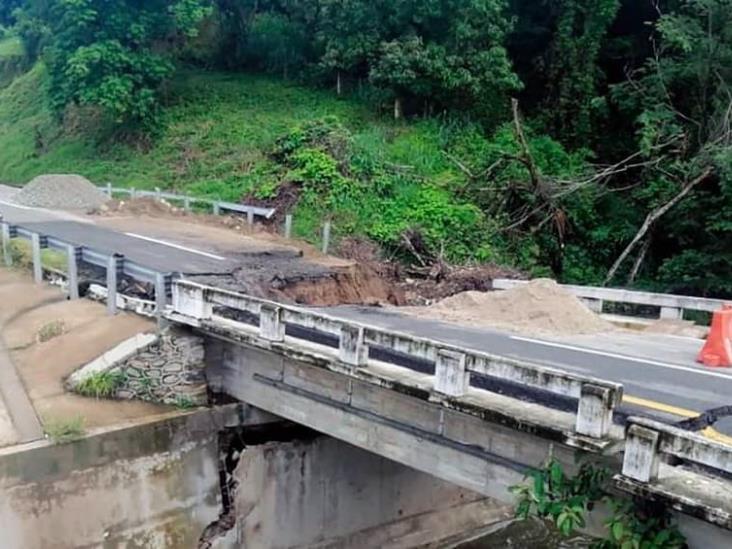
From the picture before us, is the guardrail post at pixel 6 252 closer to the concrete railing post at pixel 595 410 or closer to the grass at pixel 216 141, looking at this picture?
the grass at pixel 216 141

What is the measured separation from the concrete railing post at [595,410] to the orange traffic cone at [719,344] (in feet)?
13.5

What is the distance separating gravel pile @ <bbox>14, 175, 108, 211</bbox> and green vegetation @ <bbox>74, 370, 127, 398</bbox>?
1447cm

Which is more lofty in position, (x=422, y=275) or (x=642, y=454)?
(x=642, y=454)

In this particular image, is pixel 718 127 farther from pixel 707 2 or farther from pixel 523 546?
pixel 523 546

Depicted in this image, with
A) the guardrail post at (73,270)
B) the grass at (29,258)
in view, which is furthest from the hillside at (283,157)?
the guardrail post at (73,270)

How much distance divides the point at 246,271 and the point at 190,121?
19113mm

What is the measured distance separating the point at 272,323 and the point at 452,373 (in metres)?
3.07

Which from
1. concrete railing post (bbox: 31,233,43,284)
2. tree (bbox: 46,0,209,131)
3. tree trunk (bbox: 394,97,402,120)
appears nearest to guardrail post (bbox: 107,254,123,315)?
concrete railing post (bbox: 31,233,43,284)

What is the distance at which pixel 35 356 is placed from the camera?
11.2 metres

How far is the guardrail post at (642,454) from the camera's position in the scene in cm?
536

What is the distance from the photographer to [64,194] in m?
23.7

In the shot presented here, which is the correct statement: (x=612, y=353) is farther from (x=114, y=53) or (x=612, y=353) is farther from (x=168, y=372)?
(x=114, y=53)

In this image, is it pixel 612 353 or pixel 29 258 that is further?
pixel 29 258

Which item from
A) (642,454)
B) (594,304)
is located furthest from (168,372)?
(594,304)
